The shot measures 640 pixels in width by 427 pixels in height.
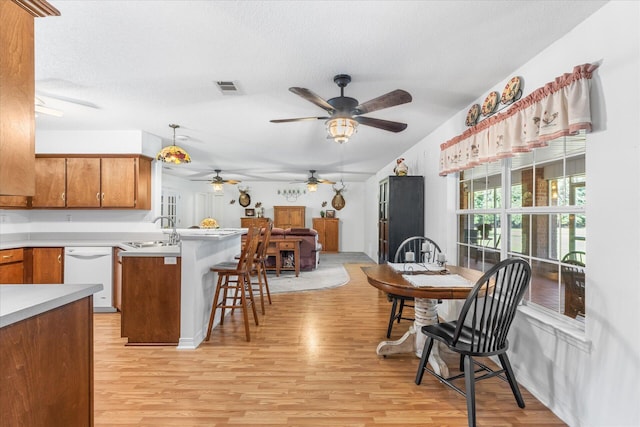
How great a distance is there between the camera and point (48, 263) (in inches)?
156

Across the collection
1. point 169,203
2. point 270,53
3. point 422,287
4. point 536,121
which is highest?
point 270,53

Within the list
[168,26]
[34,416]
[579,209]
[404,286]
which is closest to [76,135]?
[168,26]

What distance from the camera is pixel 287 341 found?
3080 millimetres

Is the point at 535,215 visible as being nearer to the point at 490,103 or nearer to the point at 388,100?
the point at 490,103

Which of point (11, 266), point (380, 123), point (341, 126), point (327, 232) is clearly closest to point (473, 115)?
point (380, 123)

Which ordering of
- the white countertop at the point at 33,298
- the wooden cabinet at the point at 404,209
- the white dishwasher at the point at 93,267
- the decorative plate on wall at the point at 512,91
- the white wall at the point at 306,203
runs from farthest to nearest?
the white wall at the point at 306,203, the wooden cabinet at the point at 404,209, the white dishwasher at the point at 93,267, the decorative plate on wall at the point at 512,91, the white countertop at the point at 33,298

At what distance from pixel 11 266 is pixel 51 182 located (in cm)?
117

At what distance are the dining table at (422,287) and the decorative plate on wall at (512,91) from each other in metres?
1.41

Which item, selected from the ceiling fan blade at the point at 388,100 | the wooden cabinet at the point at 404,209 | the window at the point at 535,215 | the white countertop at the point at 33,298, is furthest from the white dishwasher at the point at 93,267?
the window at the point at 535,215

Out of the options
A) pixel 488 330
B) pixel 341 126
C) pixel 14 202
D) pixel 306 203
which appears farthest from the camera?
pixel 306 203

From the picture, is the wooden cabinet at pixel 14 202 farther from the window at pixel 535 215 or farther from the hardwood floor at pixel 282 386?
the window at pixel 535 215

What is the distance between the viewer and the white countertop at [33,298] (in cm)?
107

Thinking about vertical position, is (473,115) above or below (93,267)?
above

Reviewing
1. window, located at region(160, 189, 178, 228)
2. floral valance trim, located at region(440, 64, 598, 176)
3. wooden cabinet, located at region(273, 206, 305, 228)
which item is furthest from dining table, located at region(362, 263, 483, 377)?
wooden cabinet, located at region(273, 206, 305, 228)
